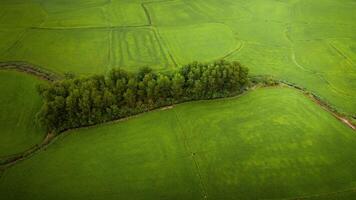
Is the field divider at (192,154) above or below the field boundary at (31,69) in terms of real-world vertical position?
below

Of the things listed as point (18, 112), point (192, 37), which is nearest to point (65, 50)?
point (18, 112)

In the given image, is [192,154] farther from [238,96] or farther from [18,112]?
[18,112]

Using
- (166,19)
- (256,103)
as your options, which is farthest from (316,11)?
(256,103)

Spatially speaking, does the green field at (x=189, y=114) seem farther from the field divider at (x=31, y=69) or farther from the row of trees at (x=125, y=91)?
the row of trees at (x=125, y=91)

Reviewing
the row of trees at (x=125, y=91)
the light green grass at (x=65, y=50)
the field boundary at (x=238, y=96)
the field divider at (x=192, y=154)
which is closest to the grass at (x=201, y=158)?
the field divider at (x=192, y=154)

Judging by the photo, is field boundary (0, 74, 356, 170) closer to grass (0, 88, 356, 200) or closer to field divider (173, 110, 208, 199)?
grass (0, 88, 356, 200)

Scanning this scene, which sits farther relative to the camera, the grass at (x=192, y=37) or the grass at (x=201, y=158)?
the grass at (x=192, y=37)
